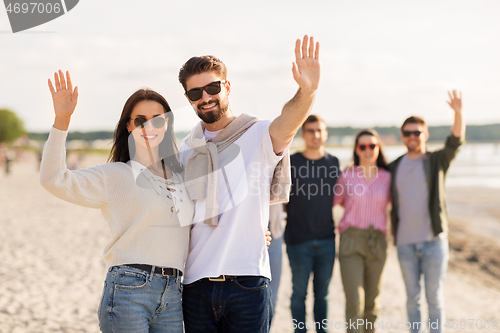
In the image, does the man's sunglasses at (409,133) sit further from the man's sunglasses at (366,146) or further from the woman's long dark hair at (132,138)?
the woman's long dark hair at (132,138)

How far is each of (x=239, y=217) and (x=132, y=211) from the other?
26.7 inches

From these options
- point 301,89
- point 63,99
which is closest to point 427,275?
point 301,89

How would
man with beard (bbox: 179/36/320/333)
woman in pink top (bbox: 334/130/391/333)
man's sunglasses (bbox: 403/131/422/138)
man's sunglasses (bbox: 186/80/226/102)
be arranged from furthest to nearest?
1. man's sunglasses (bbox: 403/131/422/138)
2. woman in pink top (bbox: 334/130/391/333)
3. man's sunglasses (bbox: 186/80/226/102)
4. man with beard (bbox: 179/36/320/333)

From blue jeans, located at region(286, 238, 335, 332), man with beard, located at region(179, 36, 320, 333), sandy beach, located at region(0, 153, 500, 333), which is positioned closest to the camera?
man with beard, located at region(179, 36, 320, 333)

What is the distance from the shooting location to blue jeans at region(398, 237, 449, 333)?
14.9 feet

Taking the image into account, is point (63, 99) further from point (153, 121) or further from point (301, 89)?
point (301, 89)

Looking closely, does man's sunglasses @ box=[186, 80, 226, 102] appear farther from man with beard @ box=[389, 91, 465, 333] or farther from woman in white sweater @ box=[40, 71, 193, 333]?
man with beard @ box=[389, 91, 465, 333]

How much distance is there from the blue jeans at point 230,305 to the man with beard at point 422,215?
254 cm

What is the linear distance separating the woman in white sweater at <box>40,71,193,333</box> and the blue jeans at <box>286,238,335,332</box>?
2.18 metres

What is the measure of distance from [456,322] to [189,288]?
518cm

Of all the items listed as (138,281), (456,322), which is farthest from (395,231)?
(138,281)

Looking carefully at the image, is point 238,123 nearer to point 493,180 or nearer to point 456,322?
point 456,322

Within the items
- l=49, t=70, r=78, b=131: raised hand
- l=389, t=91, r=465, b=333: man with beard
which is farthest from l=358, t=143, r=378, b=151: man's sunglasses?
l=49, t=70, r=78, b=131: raised hand

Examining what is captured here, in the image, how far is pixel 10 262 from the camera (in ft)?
29.3
